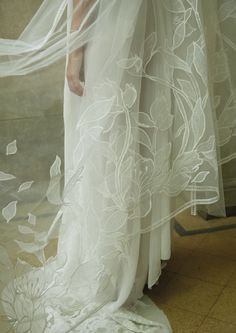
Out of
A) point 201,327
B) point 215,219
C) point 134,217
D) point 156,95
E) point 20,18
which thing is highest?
point 20,18

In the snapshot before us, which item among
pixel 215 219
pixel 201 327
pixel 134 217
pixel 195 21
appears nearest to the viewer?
pixel 195 21

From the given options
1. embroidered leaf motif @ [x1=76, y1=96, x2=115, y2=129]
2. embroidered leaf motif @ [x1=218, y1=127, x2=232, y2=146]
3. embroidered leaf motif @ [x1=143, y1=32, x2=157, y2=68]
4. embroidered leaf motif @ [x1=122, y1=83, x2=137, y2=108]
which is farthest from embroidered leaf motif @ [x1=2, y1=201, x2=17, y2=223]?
embroidered leaf motif @ [x1=218, y1=127, x2=232, y2=146]

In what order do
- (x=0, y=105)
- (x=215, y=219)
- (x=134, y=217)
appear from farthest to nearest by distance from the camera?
(x=215, y=219), (x=134, y=217), (x=0, y=105)

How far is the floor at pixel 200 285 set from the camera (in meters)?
1.19

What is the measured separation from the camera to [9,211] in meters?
0.81

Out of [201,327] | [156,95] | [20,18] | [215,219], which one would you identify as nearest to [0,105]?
[20,18]

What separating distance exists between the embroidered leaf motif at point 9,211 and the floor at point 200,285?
64 centimetres

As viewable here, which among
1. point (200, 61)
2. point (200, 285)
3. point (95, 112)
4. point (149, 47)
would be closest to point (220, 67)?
point (200, 61)

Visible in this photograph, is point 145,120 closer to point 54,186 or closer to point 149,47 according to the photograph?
point 149,47

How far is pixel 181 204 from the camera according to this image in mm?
1105

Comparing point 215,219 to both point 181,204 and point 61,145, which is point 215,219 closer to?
point 181,204

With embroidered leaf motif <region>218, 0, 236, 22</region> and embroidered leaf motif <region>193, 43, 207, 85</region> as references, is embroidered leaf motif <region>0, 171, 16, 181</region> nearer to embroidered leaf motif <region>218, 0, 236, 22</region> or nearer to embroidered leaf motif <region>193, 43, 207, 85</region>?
embroidered leaf motif <region>193, 43, 207, 85</region>

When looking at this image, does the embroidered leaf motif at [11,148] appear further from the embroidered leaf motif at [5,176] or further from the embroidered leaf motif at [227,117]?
the embroidered leaf motif at [227,117]

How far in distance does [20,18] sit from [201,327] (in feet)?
3.20
